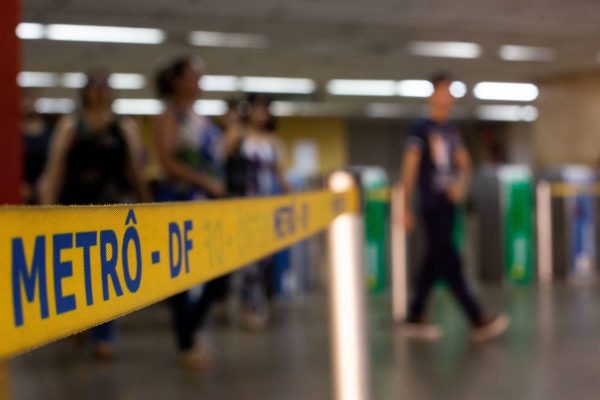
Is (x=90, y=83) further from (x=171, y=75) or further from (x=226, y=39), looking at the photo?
(x=226, y=39)

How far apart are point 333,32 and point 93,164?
32.5ft

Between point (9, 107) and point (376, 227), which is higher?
point (9, 107)

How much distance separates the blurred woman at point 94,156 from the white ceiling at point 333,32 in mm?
6761

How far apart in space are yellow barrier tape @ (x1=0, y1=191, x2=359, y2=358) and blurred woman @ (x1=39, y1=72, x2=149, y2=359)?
3.47 meters

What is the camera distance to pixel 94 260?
941mm

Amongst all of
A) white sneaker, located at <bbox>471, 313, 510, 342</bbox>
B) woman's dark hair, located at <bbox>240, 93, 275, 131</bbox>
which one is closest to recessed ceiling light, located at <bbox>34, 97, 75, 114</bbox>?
A: woman's dark hair, located at <bbox>240, 93, 275, 131</bbox>

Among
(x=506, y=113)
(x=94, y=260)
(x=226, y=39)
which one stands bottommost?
(x=94, y=260)

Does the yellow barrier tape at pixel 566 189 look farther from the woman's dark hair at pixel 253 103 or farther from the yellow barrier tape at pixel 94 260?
the yellow barrier tape at pixel 94 260

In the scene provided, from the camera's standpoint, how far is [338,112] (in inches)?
1102

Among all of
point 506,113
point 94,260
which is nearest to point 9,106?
point 94,260

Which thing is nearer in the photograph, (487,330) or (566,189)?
(487,330)

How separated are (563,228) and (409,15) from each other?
15.7 feet

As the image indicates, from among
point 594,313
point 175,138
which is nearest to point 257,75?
point 594,313

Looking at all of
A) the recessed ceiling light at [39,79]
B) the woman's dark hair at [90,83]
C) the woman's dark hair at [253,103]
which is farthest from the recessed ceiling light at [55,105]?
the woman's dark hair at [90,83]
